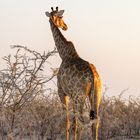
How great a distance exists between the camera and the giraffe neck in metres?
7.79

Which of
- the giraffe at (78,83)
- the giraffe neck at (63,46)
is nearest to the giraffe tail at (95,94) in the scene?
the giraffe at (78,83)

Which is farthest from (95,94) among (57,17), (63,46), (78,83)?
(57,17)

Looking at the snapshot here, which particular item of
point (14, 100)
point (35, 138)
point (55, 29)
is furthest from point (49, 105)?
point (14, 100)

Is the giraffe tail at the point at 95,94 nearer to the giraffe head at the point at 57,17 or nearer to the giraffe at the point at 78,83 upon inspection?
the giraffe at the point at 78,83

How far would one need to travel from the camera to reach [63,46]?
26.2ft

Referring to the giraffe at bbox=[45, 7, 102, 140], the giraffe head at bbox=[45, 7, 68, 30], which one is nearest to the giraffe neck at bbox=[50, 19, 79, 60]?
the giraffe at bbox=[45, 7, 102, 140]

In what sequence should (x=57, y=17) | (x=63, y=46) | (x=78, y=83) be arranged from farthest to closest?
1. (x=57, y=17)
2. (x=63, y=46)
3. (x=78, y=83)

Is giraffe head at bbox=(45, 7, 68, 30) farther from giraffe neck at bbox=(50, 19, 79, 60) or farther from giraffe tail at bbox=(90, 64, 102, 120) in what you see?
giraffe tail at bbox=(90, 64, 102, 120)

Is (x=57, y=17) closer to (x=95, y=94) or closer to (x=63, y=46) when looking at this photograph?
(x=63, y=46)

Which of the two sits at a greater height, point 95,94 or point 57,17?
point 57,17

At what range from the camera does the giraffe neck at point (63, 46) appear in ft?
25.6

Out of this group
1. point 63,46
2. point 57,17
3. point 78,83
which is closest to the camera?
point 78,83

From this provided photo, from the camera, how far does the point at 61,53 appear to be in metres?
7.95

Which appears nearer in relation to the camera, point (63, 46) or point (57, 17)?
point (63, 46)
